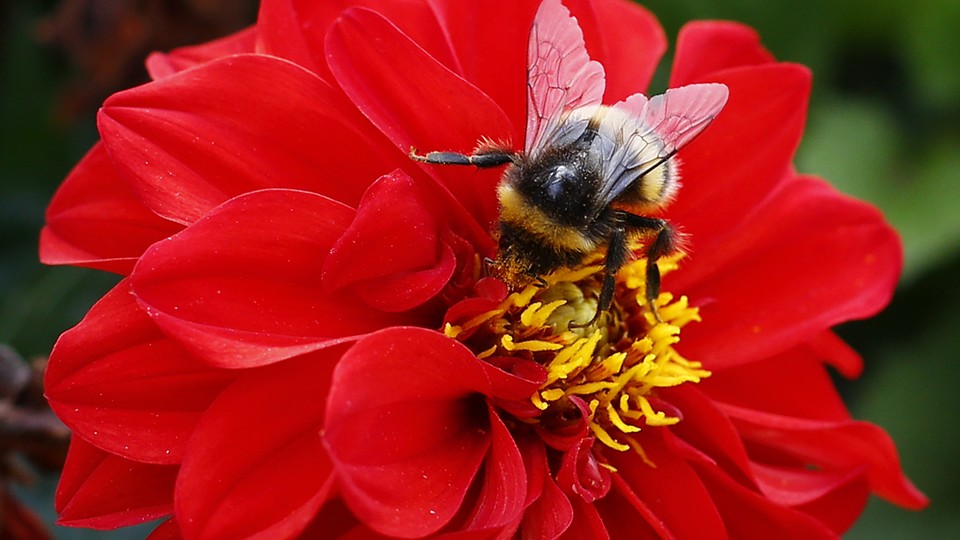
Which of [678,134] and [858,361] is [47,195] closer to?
[678,134]

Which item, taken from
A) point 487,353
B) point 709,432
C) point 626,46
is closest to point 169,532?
point 487,353

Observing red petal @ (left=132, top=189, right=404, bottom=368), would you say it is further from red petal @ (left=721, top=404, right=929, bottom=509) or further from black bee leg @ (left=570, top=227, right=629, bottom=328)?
red petal @ (left=721, top=404, right=929, bottom=509)

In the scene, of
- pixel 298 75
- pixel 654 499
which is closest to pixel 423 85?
pixel 298 75

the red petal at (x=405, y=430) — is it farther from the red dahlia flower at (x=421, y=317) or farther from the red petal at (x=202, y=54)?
the red petal at (x=202, y=54)

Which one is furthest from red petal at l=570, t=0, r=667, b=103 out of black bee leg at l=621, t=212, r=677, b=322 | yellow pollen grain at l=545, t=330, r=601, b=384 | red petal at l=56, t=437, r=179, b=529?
red petal at l=56, t=437, r=179, b=529

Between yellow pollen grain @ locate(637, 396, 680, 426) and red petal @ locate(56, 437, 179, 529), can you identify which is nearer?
red petal @ locate(56, 437, 179, 529)
